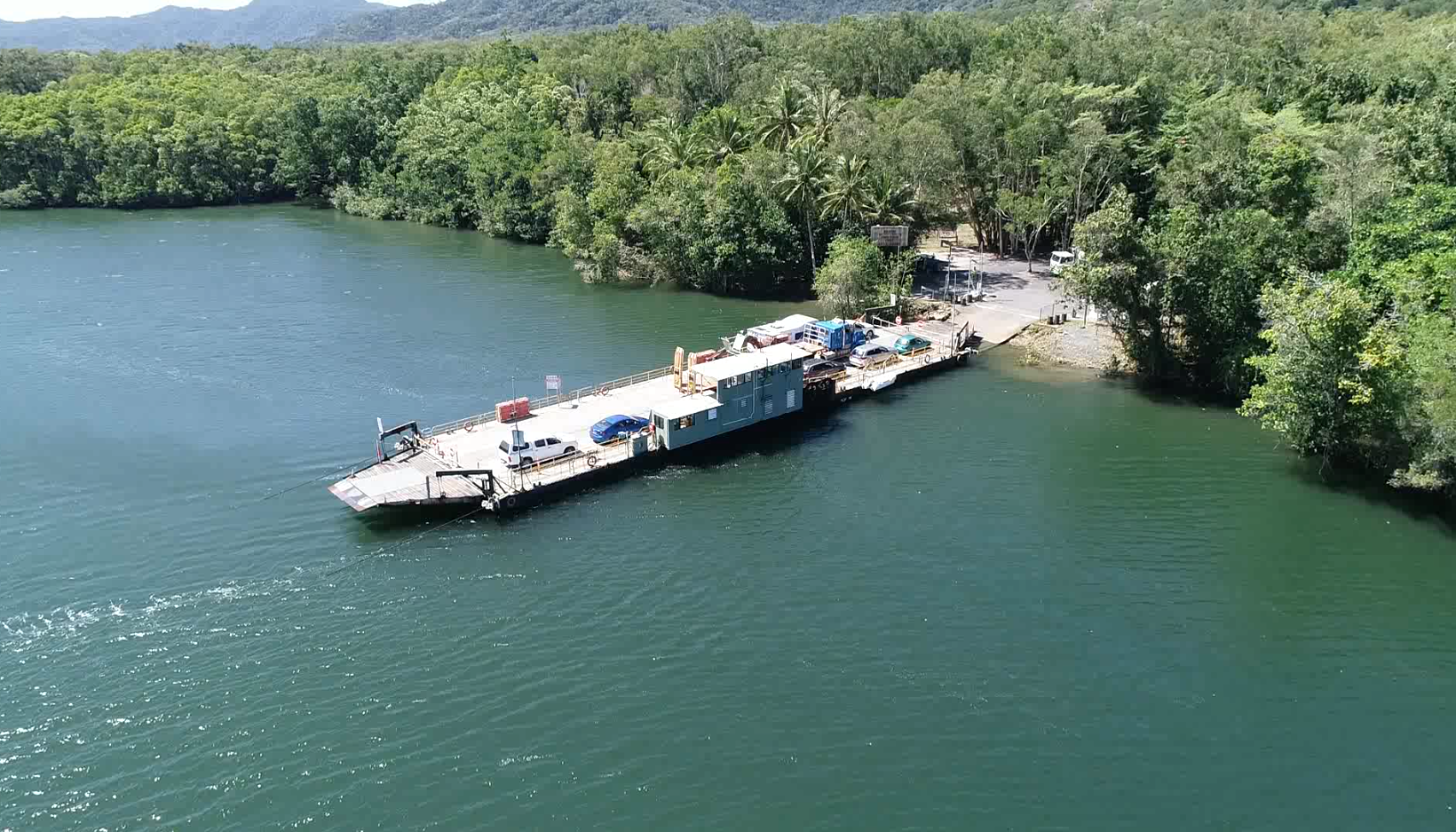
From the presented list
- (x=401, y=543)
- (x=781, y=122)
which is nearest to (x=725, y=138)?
(x=781, y=122)

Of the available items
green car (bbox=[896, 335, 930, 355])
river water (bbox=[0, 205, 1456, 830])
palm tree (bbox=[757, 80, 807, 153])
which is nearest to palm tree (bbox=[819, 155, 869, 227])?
palm tree (bbox=[757, 80, 807, 153])

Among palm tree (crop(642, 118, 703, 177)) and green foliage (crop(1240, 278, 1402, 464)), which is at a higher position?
palm tree (crop(642, 118, 703, 177))

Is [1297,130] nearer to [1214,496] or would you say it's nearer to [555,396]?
[1214,496]

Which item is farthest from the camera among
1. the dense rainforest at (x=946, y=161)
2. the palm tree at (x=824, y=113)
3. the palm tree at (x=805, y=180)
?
the palm tree at (x=824, y=113)

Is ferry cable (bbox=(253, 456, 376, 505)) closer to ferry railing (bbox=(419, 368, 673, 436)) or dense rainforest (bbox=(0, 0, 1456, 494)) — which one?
ferry railing (bbox=(419, 368, 673, 436))

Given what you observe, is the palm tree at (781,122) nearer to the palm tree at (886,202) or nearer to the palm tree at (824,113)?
the palm tree at (824,113)

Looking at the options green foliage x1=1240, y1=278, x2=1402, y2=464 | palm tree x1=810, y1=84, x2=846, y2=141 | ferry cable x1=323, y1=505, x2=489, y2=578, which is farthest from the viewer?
palm tree x1=810, y1=84, x2=846, y2=141

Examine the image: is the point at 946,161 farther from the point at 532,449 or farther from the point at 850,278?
the point at 532,449

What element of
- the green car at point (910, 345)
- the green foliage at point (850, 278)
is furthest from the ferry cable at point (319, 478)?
A: the green foliage at point (850, 278)
